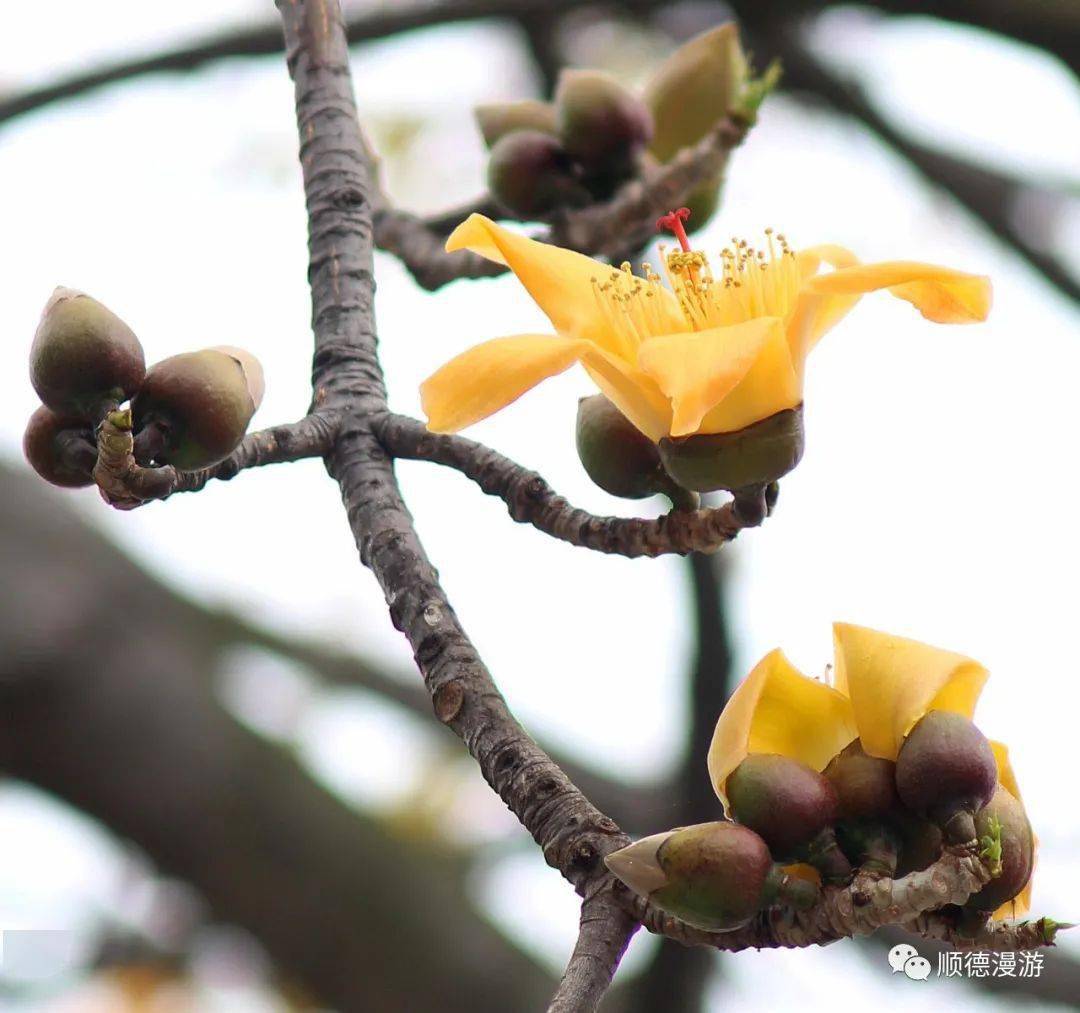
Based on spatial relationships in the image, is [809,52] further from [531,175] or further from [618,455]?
[618,455]

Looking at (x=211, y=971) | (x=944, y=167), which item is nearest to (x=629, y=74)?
(x=944, y=167)

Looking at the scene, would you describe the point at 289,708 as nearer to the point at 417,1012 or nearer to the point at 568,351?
the point at 417,1012

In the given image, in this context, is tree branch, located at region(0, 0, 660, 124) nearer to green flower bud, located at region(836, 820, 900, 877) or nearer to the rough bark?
the rough bark

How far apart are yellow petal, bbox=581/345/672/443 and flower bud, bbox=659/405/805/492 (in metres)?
0.03

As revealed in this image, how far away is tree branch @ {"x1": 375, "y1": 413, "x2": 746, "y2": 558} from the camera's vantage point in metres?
1.02

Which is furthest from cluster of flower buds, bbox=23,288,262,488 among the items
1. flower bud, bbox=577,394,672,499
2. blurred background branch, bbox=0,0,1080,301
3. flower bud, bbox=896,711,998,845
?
blurred background branch, bbox=0,0,1080,301

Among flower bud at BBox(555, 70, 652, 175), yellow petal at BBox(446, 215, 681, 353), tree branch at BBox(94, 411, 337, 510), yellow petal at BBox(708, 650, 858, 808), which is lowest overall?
yellow petal at BBox(708, 650, 858, 808)

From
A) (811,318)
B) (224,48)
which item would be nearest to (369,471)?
(811,318)

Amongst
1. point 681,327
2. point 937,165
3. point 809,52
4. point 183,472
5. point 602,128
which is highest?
point 809,52

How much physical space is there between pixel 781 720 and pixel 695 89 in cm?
117

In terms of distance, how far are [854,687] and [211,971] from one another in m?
3.06

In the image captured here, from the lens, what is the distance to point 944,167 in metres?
2.53

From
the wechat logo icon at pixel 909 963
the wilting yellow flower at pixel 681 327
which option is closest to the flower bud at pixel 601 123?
the wilting yellow flower at pixel 681 327

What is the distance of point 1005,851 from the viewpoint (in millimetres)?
876
